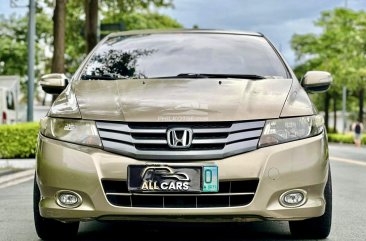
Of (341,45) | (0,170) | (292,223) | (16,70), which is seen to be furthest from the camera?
(341,45)

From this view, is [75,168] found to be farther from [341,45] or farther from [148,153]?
[341,45]

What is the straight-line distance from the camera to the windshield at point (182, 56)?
5812 millimetres

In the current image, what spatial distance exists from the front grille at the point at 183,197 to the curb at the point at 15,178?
6.09 metres

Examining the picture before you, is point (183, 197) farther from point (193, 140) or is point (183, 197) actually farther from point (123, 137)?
point (123, 137)

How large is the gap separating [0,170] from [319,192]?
7902mm

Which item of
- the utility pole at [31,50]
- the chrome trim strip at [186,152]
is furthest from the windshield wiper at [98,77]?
the utility pole at [31,50]

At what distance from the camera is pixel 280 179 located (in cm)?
469

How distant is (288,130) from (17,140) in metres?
11.2

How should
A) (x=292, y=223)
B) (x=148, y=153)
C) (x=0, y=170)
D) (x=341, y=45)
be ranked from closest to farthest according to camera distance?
(x=148, y=153)
(x=292, y=223)
(x=0, y=170)
(x=341, y=45)

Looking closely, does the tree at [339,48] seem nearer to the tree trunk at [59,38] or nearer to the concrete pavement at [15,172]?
the tree trunk at [59,38]

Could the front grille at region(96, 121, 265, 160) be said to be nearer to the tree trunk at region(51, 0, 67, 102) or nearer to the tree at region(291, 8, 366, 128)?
the tree trunk at region(51, 0, 67, 102)

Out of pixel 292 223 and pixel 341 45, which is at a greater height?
pixel 292 223

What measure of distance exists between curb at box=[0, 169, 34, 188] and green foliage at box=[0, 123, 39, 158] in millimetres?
2930

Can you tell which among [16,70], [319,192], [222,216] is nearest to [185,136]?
[222,216]
